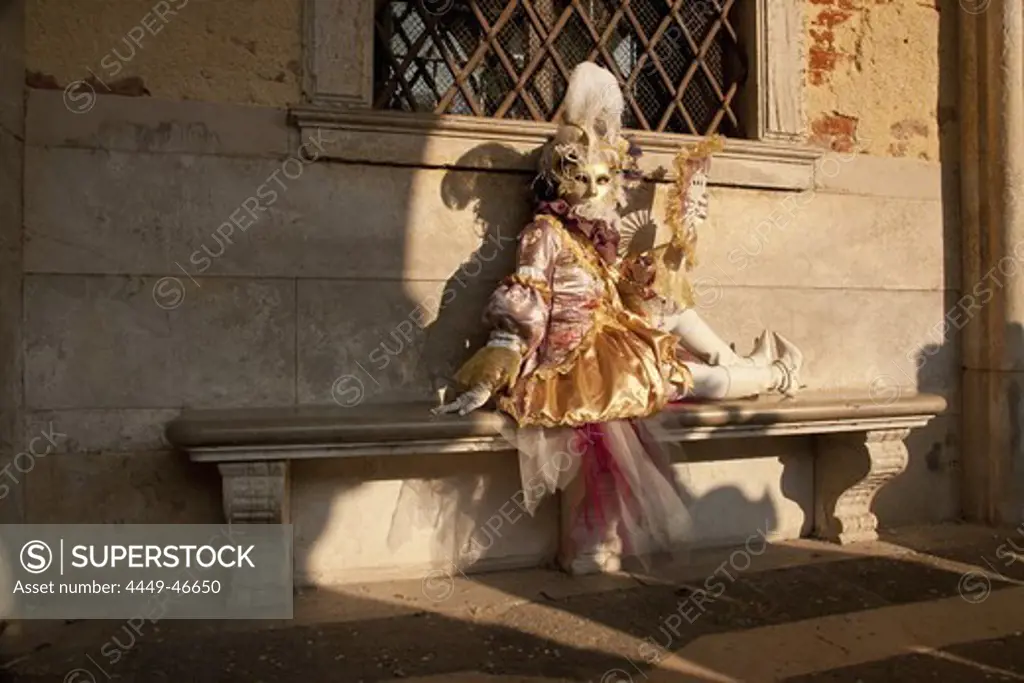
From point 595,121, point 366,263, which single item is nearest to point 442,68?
point 595,121

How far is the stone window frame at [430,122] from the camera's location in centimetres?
346

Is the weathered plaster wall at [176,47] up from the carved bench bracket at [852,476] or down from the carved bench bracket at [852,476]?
up

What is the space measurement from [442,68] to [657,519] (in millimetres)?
2432

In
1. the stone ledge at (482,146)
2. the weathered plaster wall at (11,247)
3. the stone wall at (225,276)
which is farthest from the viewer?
the stone ledge at (482,146)

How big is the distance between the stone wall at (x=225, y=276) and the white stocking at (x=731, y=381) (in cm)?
36

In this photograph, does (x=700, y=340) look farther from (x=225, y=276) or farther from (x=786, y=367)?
(x=225, y=276)

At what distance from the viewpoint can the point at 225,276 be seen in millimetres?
3332

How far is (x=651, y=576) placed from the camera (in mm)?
3447

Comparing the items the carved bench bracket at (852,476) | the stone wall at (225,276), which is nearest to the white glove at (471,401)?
the stone wall at (225,276)

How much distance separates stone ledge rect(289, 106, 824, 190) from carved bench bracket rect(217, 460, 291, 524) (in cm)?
145

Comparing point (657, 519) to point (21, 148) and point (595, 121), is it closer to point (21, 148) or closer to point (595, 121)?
point (595, 121)

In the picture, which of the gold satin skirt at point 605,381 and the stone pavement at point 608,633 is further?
the gold satin skirt at point 605,381

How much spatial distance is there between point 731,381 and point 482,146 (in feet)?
5.47

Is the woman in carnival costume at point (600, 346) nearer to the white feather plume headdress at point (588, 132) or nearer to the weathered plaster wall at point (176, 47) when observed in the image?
the white feather plume headdress at point (588, 132)
